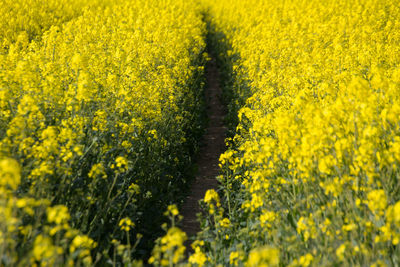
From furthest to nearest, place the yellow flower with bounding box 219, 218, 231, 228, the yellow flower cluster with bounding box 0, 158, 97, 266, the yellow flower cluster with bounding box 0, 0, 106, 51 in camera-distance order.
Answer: the yellow flower cluster with bounding box 0, 0, 106, 51
the yellow flower with bounding box 219, 218, 231, 228
the yellow flower cluster with bounding box 0, 158, 97, 266

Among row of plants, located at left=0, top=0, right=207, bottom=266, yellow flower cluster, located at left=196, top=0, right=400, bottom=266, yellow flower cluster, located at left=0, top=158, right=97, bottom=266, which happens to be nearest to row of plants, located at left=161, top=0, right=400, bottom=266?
yellow flower cluster, located at left=196, top=0, right=400, bottom=266

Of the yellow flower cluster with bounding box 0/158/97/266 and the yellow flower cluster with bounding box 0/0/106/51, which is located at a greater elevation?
the yellow flower cluster with bounding box 0/0/106/51

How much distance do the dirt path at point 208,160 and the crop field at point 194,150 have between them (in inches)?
4.2

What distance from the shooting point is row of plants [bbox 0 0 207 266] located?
8.89ft

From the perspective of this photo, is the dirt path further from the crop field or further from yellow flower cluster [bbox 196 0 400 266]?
yellow flower cluster [bbox 196 0 400 266]

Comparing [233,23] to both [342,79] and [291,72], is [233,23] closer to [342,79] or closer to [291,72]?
[291,72]

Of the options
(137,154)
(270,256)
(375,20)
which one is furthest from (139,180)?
(375,20)

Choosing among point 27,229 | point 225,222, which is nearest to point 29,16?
point 225,222

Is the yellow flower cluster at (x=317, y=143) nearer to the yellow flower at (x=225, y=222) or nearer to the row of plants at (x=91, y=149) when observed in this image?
the yellow flower at (x=225, y=222)

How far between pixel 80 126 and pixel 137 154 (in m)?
0.80

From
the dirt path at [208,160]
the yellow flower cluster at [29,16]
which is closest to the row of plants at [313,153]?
the dirt path at [208,160]

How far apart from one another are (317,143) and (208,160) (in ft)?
14.2

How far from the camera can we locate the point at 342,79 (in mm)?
5602

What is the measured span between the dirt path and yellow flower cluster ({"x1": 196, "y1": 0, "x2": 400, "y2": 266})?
1.44 feet
